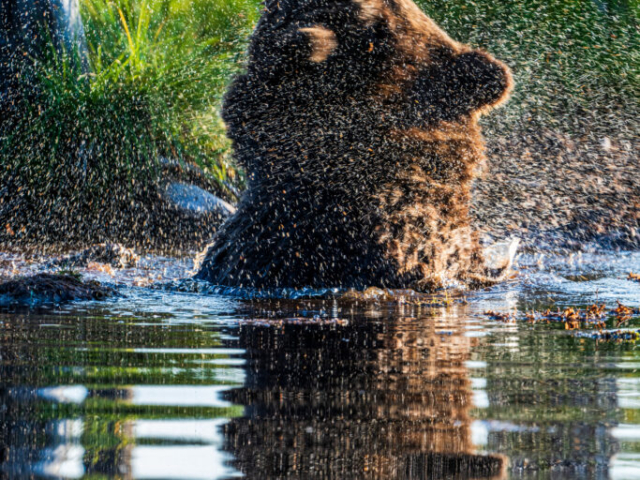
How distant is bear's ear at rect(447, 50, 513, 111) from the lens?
589 cm

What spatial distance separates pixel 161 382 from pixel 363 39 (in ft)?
12.3

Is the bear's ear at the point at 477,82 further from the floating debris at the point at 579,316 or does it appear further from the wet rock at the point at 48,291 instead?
the wet rock at the point at 48,291

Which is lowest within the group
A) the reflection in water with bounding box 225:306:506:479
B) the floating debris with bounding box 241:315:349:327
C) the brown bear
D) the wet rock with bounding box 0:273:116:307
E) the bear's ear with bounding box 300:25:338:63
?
the reflection in water with bounding box 225:306:506:479

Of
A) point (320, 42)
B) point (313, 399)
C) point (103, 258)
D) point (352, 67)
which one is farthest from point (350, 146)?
point (313, 399)

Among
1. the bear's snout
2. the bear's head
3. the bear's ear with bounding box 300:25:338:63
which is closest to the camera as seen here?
the bear's ear with bounding box 300:25:338:63

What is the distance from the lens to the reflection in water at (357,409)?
5.26 feet

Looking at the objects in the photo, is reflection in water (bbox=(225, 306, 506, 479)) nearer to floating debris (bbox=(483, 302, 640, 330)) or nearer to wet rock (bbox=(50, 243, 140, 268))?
floating debris (bbox=(483, 302, 640, 330))

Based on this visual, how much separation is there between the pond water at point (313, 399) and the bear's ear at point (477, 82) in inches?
89.0

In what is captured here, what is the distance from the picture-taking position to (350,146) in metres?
5.79

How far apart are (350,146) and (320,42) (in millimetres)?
674

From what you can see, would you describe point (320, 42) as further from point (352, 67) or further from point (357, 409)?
point (357, 409)

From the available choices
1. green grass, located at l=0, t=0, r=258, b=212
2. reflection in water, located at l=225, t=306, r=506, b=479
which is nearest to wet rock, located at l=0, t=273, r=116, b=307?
reflection in water, located at l=225, t=306, r=506, b=479

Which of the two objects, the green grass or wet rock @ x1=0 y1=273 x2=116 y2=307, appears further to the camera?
the green grass

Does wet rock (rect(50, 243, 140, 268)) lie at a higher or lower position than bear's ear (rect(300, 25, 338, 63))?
lower
